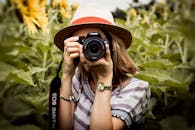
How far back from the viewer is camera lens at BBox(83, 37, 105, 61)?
1877 mm

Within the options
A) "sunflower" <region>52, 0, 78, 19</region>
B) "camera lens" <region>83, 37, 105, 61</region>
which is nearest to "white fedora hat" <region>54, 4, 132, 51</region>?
"camera lens" <region>83, 37, 105, 61</region>

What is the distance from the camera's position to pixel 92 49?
6.11 ft

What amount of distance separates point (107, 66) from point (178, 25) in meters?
1.08

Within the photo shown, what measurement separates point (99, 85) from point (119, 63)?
0.23 m

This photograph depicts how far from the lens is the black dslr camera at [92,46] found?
1879 millimetres

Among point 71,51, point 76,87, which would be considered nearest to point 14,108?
point 71,51

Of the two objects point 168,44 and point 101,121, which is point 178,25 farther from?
point 168,44

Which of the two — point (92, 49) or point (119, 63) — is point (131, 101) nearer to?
point (119, 63)

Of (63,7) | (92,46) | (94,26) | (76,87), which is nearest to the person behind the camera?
(92,46)

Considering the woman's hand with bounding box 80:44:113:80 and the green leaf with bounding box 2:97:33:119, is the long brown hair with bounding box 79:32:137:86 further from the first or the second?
the green leaf with bounding box 2:97:33:119

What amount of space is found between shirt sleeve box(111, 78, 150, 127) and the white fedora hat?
212 mm

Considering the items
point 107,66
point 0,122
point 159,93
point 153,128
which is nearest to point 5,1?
point 0,122

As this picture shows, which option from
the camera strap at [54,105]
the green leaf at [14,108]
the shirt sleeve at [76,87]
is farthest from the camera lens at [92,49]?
the green leaf at [14,108]

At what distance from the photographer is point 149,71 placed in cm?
196
